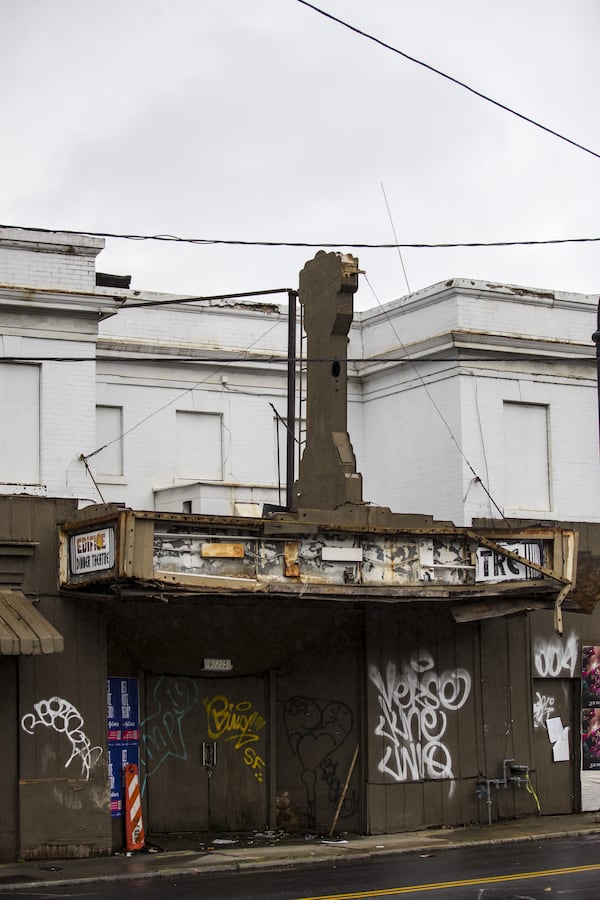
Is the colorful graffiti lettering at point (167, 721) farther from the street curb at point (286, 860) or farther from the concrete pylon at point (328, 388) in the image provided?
the concrete pylon at point (328, 388)

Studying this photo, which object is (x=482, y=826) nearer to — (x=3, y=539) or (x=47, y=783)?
(x=47, y=783)

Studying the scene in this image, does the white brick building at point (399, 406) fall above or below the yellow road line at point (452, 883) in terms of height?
above

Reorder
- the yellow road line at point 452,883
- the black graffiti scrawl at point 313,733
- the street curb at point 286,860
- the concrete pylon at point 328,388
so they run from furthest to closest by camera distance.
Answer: the black graffiti scrawl at point 313,733
the concrete pylon at point 328,388
the street curb at point 286,860
the yellow road line at point 452,883

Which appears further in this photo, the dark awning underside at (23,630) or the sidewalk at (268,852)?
the dark awning underside at (23,630)

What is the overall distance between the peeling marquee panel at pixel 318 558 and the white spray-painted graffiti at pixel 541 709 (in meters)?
3.70

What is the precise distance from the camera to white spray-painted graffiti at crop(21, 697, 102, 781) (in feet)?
64.7

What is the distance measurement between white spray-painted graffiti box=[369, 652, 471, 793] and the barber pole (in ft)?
13.8

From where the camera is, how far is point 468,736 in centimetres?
2375

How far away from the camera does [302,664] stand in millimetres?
23453

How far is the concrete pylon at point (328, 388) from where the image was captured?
21.2 metres

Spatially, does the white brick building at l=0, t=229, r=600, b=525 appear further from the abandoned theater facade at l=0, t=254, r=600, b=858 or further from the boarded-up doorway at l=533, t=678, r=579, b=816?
the boarded-up doorway at l=533, t=678, r=579, b=816

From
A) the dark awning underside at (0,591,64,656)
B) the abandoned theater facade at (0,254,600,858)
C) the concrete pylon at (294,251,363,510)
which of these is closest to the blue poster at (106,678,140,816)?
the abandoned theater facade at (0,254,600,858)

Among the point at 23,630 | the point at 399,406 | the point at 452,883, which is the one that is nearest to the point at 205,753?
the point at 23,630

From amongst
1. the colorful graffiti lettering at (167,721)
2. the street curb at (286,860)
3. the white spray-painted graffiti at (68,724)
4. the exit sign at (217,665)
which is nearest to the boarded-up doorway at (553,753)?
the street curb at (286,860)
